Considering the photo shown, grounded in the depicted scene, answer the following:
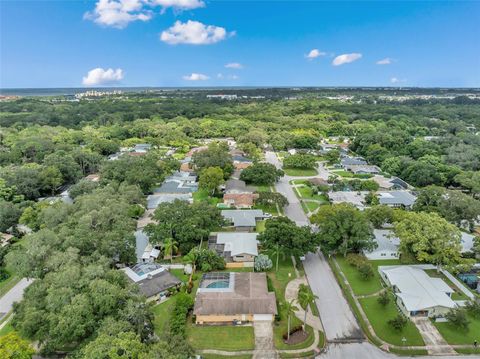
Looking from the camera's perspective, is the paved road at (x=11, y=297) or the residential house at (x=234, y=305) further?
the paved road at (x=11, y=297)

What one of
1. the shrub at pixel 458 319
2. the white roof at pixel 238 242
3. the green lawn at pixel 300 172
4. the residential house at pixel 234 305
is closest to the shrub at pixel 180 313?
the residential house at pixel 234 305

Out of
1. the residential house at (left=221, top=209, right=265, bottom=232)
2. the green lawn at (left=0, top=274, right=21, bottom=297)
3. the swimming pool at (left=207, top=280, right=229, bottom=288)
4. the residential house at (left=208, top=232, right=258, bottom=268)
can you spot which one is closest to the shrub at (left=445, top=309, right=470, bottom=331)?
the residential house at (left=208, top=232, right=258, bottom=268)

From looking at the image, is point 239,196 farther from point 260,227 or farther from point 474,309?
point 474,309

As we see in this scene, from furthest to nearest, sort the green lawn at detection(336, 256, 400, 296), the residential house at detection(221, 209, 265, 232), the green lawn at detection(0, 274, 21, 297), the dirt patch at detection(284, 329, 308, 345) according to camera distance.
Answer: the residential house at detection(221, 209, 265, 232), the green lawn at detection(0, 274, 21, 297), the green lawn at detection(336, 256, 400, 296), the dirt patch at detection(284, 329, 308, 345)

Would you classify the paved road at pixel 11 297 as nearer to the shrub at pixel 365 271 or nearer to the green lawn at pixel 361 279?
the green lawn at pixel 361 279

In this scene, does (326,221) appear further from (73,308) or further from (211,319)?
(73,308)

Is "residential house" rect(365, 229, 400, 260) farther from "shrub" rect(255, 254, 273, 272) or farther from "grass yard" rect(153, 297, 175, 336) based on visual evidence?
"grass yard" rect(153, 297, 175, 336)

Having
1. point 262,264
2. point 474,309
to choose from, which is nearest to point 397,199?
point 474,309

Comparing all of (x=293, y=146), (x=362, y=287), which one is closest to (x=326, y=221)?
(x=362, y=287)
